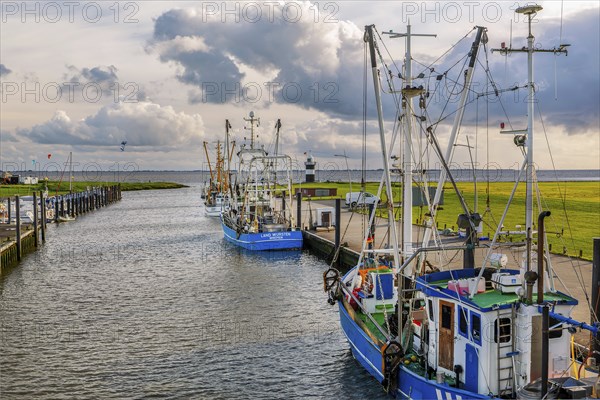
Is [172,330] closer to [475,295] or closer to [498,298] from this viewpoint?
Answer: [475,295]

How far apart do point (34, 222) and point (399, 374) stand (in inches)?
2134

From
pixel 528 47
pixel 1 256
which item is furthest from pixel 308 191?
pixel 528 47

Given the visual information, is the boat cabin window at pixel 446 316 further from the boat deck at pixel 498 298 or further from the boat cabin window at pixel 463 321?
the boat deck at pixel 498 298

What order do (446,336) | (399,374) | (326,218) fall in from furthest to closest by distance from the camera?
(326,218) < (399,374) < (446,336)

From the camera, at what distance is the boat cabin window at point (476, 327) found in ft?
55.8

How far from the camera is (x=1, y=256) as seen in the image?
4909 cm

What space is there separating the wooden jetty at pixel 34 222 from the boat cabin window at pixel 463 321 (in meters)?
41.9

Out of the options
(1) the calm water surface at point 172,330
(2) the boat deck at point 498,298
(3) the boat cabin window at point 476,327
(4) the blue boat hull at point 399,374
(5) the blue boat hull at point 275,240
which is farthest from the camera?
(5) the blue boat hull at point 275,240

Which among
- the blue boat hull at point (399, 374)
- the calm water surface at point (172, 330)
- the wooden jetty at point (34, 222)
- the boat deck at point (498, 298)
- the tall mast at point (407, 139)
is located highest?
the tall mast at point (407, 139)

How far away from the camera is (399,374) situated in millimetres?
20156

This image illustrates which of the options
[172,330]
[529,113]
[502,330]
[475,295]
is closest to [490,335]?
[502,330]

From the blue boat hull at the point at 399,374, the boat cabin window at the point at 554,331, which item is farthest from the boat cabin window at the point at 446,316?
the boat cabin window at the point at 554,331

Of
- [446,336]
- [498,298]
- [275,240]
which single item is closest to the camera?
[498,298]

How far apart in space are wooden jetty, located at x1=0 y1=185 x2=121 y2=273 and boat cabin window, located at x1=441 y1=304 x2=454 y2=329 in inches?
1619
